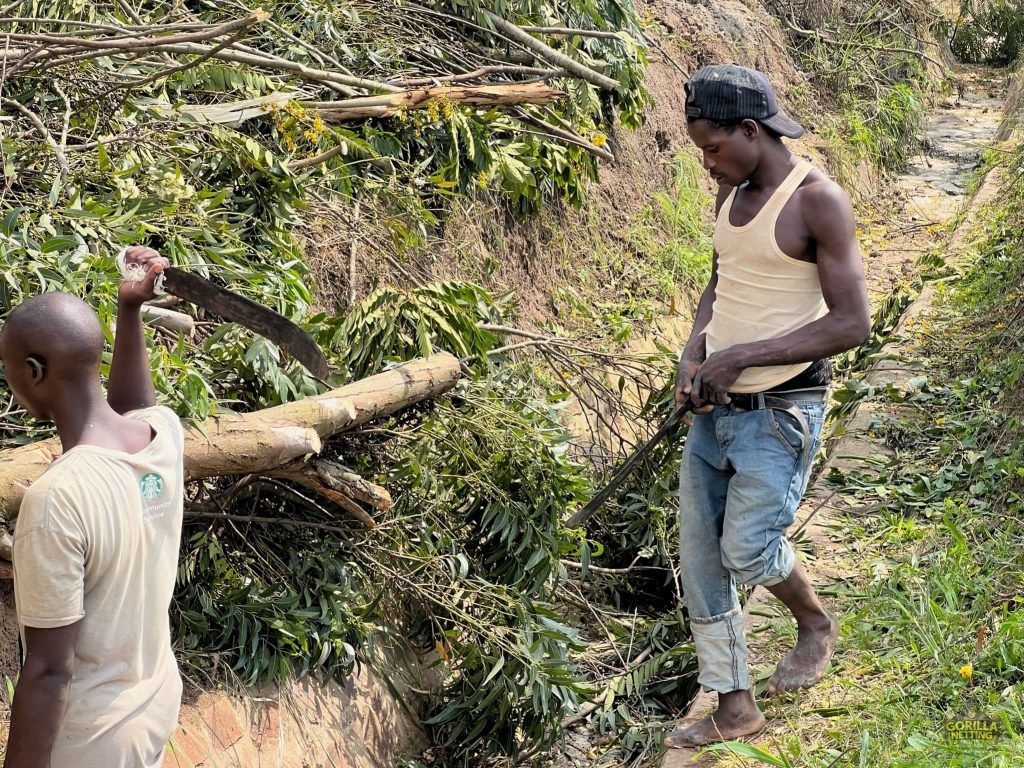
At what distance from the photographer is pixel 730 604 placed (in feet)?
11.3

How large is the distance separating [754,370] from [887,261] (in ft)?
24.4

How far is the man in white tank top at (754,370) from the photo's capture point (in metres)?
3.12

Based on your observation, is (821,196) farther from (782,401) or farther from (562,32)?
(562,32)

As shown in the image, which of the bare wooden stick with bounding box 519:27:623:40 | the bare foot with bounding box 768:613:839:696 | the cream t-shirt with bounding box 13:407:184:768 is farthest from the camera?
the bare wooden stick with bounding box 519:27:623:40

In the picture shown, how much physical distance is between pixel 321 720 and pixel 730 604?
4.92ft

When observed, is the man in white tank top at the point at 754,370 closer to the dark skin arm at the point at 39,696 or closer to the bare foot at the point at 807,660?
the bare foot at the point at 807,660

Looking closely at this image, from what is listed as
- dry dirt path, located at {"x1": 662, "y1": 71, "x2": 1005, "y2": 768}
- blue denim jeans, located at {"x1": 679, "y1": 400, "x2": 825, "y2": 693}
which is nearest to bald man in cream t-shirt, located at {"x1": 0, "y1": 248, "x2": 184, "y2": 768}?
blue denim jeans, located at {"x1": 679, "y1": 400, "x2": 825, "y2": 693}

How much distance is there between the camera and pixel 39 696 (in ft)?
6.52

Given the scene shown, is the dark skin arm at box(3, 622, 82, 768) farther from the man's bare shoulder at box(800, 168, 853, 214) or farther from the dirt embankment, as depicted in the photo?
the dirt embankment

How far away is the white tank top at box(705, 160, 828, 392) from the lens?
317 centimetres

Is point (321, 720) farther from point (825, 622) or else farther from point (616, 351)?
point (616, 351)

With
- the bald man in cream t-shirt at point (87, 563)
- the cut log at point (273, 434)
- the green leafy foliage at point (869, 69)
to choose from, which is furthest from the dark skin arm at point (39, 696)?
the green leafy foliage at point (869, 69)

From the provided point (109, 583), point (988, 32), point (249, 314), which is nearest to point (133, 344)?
point (109, 583)

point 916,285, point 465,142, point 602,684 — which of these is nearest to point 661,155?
point 916,285
